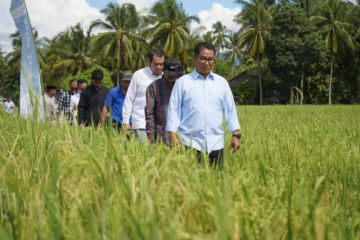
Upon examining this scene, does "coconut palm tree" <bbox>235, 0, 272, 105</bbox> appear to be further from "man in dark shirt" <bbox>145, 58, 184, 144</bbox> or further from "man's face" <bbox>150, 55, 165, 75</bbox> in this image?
"man in dark shirt" <bbox>145, 58, 184, 144</bbox>

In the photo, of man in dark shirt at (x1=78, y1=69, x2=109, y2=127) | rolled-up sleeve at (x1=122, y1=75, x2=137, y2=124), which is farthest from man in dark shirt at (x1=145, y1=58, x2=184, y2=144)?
man in dark shirt at (x1=78, y1=69, x2=109, y2=127)

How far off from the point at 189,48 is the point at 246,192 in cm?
3671

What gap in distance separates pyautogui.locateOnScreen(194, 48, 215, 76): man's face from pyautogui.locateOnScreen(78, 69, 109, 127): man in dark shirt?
8.65 feet

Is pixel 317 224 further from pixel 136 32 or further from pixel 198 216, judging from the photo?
pixel 136 32

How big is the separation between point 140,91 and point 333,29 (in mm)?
33242

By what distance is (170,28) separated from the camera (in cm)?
3666

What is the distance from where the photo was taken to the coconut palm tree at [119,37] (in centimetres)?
3566

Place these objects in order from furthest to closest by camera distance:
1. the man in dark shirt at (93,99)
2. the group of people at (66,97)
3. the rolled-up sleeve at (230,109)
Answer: the group of people at (66,97)
the man in dark shirt at (93,99)
the rolled-up sleeve at (230,109)

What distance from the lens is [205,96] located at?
335 cm

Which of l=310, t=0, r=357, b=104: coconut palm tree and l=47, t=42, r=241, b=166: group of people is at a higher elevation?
l=310, t=0, r=357, b=104: coconut palm tree

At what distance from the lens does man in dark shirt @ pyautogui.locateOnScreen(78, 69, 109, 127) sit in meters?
5.78

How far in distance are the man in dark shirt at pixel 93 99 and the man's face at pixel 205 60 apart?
8.65 ft

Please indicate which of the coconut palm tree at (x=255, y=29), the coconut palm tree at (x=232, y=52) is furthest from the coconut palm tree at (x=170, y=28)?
the coconut palm tree at (x=232, y=52)

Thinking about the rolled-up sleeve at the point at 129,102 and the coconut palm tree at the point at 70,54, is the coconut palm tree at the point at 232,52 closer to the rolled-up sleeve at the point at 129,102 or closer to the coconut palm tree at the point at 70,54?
the coconut palm tree at the point at 70,54
